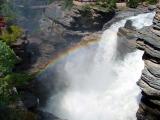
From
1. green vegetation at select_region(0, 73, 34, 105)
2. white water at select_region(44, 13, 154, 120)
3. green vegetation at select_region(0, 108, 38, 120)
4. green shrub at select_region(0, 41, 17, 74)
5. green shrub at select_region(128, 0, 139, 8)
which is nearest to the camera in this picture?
green vegetation at select_region(0, 73, 34, 105)

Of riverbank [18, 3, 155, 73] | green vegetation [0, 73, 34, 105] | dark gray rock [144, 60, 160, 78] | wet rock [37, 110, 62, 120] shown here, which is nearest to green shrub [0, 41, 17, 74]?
green vegetation [0, 73, 34, 105]

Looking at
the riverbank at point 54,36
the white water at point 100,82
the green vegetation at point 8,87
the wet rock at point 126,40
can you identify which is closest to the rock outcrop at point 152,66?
the white water at point 100,82

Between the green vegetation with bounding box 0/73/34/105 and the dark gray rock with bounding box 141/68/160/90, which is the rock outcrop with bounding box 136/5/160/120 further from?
the green vegetation with bounding box 0/73/34/105

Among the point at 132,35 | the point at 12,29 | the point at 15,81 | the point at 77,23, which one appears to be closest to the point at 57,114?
the point at 15,81

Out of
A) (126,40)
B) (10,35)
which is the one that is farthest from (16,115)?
(10,35)

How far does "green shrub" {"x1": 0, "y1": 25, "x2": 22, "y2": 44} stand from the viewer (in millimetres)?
49781

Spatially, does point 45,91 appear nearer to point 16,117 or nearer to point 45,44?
point 16,117

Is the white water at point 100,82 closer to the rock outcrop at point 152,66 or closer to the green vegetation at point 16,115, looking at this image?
the green vegetation at point 16,115

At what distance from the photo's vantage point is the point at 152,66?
87.9ft

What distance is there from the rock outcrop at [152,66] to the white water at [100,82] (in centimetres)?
949

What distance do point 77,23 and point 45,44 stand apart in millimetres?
6452

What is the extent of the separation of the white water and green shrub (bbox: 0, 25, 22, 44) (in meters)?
6.27

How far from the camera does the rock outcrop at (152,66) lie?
86.6 feet

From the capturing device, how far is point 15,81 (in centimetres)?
3466
